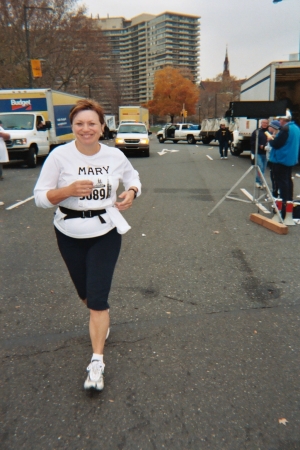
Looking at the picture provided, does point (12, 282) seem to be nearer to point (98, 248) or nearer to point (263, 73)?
point (98, 248)

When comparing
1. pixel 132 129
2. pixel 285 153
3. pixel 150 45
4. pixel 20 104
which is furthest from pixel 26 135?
pixel 150 45

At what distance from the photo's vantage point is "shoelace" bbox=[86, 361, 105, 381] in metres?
2.76

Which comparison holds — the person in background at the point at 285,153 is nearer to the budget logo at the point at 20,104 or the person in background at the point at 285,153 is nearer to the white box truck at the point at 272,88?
the white box truck at the point at 272,88

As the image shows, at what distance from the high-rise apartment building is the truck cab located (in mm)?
171908

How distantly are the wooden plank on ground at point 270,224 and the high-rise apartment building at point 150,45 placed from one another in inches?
7202

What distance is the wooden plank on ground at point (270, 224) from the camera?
22.4 ft

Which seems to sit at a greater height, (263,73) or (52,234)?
(263,73)

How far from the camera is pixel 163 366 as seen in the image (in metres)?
3.05

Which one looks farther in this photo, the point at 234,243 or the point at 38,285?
the point at 234,243

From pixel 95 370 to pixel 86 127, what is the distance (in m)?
1.59

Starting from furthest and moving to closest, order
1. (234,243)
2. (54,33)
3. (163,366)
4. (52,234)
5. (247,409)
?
(54,33) → (52,234) → (234,243) → (163,366) → (247,409)

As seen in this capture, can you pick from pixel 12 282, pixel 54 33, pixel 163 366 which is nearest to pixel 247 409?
pixel 163 366

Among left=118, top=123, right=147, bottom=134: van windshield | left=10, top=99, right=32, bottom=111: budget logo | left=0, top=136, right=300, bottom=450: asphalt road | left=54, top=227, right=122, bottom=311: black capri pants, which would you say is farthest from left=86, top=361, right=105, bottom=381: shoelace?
left=118, top=123, right=147, bottom=134: van windshield

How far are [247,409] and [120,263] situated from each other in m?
3.09
